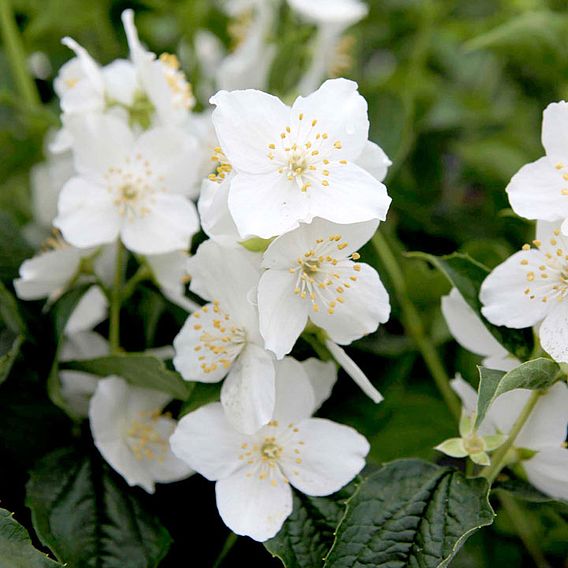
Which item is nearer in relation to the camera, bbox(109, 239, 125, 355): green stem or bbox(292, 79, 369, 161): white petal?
bbox(292, 79, 369, 161): white petal

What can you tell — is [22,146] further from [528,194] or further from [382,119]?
[528,194]

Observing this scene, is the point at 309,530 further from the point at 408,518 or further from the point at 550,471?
the point at 550,471

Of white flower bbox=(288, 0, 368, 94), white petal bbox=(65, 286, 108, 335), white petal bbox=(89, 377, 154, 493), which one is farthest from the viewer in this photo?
white flower bbox=(288, 0, 368, 94)

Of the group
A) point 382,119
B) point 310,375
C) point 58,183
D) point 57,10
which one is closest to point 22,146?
point 58,183

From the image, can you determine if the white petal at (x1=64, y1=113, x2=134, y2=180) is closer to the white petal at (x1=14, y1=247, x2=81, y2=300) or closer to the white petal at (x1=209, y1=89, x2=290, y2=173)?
the white petal at (x1=14, y1=247, x2=81, y2=300)

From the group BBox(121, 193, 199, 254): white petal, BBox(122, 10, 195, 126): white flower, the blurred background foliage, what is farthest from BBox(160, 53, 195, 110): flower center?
the blurred background foliage

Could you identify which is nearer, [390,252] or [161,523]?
[161,523]
